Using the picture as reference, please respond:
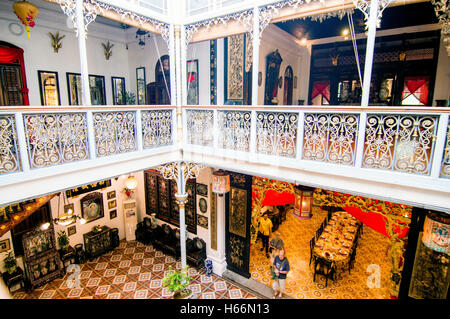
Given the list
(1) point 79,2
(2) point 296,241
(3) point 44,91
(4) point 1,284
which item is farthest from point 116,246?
(1) point 79,2

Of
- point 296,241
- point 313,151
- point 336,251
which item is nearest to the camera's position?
point 313,151

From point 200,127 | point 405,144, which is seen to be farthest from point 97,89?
point 405,144

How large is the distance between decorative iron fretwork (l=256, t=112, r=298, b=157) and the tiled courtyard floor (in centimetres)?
458

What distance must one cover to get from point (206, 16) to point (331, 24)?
4700mm

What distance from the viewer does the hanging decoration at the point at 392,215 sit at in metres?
5.36

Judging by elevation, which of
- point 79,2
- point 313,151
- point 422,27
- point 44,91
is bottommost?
point 313,151

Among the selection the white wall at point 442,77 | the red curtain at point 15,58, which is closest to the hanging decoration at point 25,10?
the red curtain at point 15,58

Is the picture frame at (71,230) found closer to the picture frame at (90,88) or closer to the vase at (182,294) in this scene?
the picture frame at (90,88)

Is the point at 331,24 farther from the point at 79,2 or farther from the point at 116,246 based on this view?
the point at 116,246

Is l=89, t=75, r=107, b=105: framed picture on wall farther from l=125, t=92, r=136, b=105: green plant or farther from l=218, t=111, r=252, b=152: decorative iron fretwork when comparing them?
l=218, t=111, r=252, b=152: decorative iron fretwork

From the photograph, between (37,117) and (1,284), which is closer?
(37,117)

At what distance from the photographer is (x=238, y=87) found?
738 cm

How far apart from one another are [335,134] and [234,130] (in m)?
1.96

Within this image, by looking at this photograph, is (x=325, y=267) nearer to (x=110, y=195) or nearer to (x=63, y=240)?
(x=110, y=195)
